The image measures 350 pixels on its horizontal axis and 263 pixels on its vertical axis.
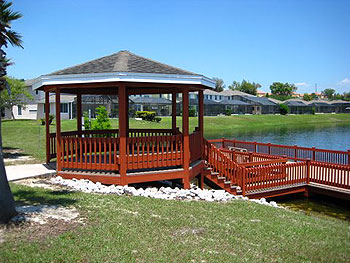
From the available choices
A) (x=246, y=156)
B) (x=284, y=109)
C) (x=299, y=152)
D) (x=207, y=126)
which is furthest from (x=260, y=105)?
(x=246, y=156)

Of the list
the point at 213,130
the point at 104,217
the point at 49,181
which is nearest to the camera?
the point at 104,217

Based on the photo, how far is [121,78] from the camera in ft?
31.1

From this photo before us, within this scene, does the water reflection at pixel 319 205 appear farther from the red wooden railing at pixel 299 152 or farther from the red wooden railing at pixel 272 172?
the red wooden railing at pixel 299 152

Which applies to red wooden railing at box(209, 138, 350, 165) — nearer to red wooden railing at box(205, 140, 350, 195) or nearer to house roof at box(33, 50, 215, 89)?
red wooden railing at box(205, 140, 350, 195)

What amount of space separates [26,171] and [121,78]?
16.6 feet

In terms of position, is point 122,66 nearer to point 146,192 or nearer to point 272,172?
point 146,192

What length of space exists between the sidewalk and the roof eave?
2846mm

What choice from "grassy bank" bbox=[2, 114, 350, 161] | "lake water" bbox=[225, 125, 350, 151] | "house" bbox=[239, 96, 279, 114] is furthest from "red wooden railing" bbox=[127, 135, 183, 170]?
"house" bbox=[239, 96, 279, 114]

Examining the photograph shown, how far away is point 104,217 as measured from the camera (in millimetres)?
6852

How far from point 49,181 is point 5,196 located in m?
4.20

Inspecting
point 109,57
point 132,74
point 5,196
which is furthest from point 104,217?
point 109,57

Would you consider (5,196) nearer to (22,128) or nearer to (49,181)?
(49,181)

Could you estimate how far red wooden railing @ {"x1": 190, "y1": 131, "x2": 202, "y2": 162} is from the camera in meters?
11.7

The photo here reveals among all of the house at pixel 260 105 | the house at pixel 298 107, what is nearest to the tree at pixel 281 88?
the house at pixel 298 107
